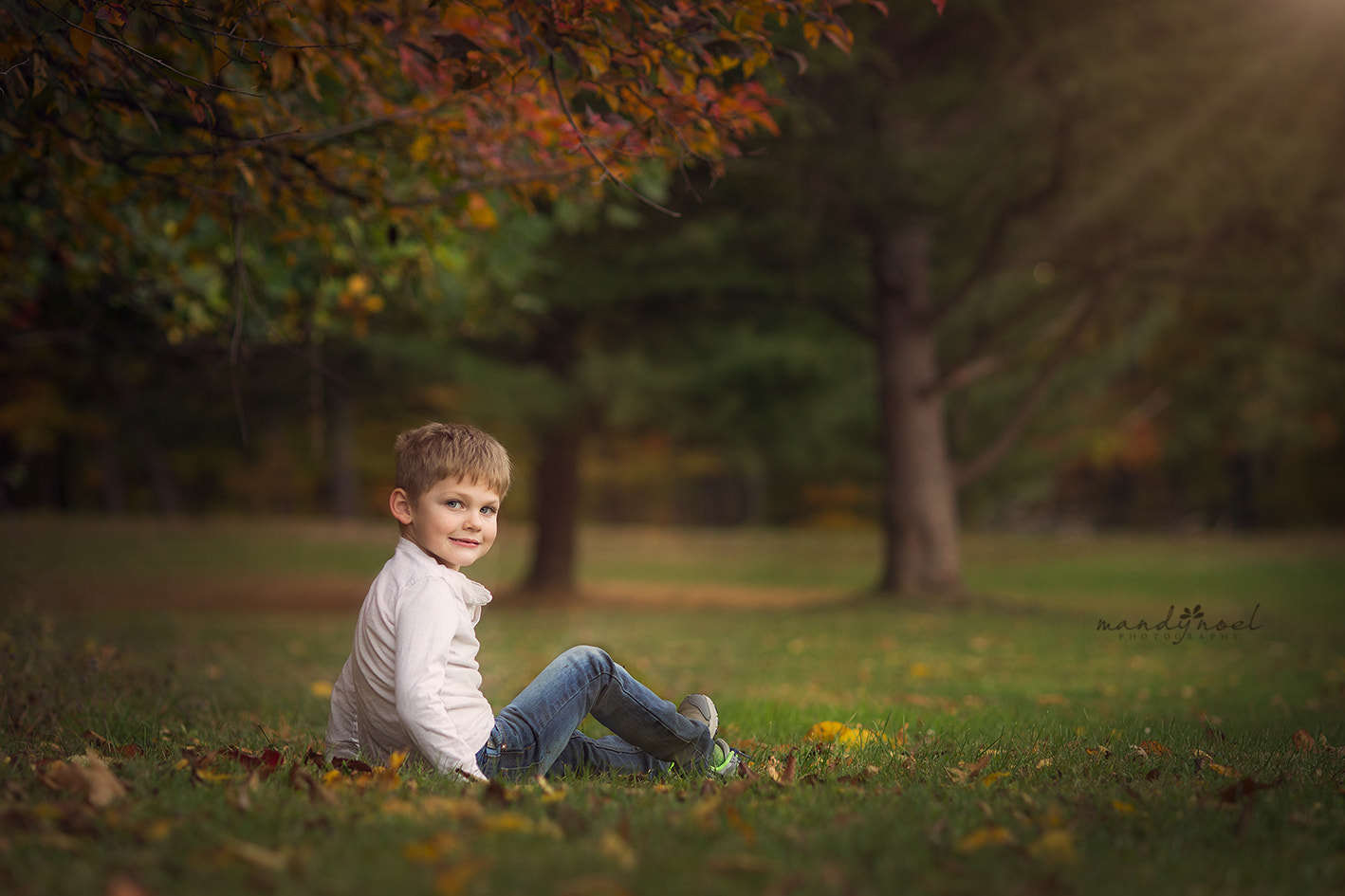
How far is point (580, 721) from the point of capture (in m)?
3.18

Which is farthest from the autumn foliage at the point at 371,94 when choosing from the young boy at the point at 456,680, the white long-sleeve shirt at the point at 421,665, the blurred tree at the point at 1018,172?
the blurred tree at the point at 1018,172

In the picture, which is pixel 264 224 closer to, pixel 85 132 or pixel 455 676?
pixel 85 132

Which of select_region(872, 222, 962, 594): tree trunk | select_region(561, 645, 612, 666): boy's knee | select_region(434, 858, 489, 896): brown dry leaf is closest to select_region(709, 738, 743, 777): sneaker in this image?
select_region(561, 645, 612, 666): boy's knee

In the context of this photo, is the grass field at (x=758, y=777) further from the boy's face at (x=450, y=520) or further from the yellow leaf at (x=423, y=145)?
the yellow leaf at (x=423, y=145)

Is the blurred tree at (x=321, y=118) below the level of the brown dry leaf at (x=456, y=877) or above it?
above

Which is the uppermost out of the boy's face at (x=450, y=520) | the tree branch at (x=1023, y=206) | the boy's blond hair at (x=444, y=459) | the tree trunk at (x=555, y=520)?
the tree branch at (x=1023, y=206)

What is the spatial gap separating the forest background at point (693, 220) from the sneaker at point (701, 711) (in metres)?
1.80

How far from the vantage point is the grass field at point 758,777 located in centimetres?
213

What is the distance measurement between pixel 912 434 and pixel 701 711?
956cm

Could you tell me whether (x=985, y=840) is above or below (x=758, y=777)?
above

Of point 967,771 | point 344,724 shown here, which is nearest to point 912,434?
point 967,771

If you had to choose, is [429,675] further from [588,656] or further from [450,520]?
[588,656]

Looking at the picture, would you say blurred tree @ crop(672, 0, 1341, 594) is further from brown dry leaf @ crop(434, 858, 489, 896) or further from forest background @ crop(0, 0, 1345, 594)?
brown dry leaf @ crop(434, 858, 489, 896)

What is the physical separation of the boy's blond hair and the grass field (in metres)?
0.84
